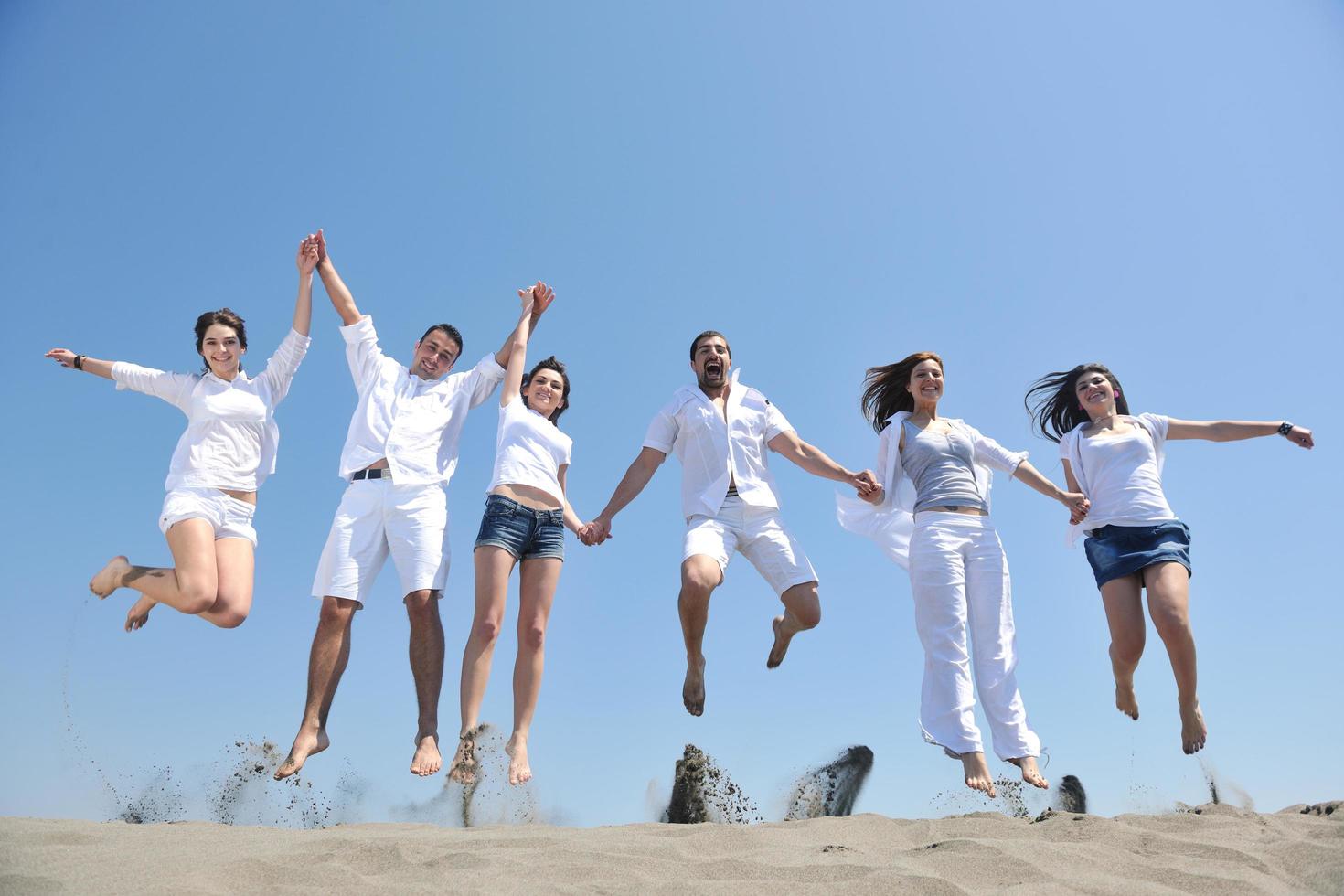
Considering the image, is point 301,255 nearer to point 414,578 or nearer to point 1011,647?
point 414,578

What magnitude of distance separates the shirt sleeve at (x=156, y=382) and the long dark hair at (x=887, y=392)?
5.28 m

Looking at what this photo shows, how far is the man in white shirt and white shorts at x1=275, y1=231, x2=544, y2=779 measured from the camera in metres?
6.69

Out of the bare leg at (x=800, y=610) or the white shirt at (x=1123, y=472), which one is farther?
the bare leg at (x=800, y=610)

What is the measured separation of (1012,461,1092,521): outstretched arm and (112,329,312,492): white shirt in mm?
5598

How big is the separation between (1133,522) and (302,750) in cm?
601

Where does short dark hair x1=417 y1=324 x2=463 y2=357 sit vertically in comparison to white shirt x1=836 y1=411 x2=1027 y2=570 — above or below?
above

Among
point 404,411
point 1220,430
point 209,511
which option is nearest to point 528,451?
point 404,411

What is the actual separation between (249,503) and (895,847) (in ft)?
16.9

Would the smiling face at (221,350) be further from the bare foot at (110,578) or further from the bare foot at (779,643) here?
the bare foot at (779,643)

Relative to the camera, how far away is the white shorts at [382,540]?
6.84m

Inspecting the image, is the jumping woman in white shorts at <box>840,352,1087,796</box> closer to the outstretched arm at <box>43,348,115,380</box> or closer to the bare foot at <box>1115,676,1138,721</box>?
the bare foot at <box>1115,676,1138,721</box>

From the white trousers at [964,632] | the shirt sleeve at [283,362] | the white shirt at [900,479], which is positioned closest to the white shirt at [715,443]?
the white shirt at [900,479]

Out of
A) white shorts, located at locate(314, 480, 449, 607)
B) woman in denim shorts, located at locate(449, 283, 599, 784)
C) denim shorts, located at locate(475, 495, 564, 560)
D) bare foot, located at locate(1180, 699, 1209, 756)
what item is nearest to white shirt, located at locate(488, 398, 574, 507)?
woman in denim shorts, located at locate(449, 283, 599, 784)

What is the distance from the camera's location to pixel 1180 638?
6656mm
